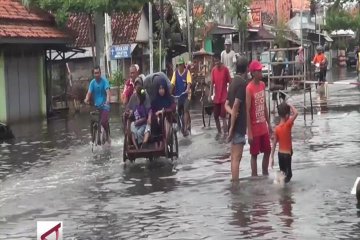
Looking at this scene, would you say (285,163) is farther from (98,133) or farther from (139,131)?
(98,133)

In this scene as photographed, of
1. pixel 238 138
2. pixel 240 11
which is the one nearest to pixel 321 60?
pixel 240 11

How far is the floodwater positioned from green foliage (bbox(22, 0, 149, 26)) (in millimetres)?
12178

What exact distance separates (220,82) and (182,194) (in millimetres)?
7292

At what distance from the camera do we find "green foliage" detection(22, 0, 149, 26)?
29812 millimetres

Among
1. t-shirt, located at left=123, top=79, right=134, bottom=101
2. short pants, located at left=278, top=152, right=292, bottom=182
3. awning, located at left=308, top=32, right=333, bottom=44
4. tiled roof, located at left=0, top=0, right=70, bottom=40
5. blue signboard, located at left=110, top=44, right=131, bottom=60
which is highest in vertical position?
awning, located at left=308, top=32, right=333, bottom=44

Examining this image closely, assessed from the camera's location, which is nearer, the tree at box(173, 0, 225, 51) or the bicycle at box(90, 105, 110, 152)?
the bicycle at box(90, 105, 110, 152)

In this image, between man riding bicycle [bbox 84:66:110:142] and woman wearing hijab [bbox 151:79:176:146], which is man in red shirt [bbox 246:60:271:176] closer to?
woman wearing hijab [bbox 151:79:176:146]

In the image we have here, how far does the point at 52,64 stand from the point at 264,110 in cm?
2155

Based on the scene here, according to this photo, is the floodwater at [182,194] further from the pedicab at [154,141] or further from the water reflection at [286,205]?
the pedicab at [154,141]

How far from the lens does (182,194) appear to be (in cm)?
1130

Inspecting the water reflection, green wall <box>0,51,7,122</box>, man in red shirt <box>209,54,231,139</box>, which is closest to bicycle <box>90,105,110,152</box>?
man in red shirt <box>209,54,231,139</box>

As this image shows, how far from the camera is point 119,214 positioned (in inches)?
397

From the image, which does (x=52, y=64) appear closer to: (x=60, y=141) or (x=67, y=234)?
(x=60, y=141)

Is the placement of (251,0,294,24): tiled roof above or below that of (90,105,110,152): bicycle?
above
